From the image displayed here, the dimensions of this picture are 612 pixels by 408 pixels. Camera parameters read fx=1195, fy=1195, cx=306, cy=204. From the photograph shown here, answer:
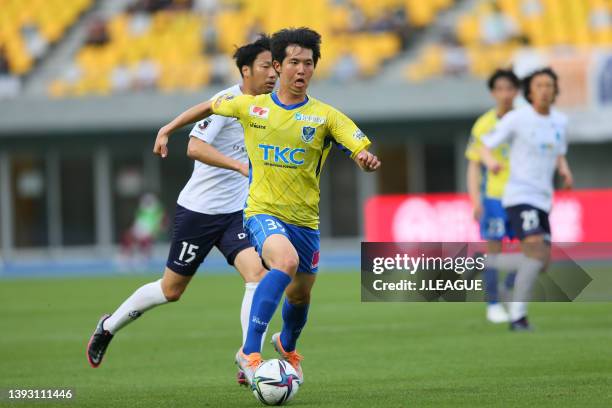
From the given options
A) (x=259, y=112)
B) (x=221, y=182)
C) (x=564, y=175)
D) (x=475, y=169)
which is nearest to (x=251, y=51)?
(x=221, y=182)

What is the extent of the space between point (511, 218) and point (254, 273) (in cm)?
388

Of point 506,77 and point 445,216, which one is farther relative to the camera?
point 445,216

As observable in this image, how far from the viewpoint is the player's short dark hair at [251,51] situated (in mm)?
8445

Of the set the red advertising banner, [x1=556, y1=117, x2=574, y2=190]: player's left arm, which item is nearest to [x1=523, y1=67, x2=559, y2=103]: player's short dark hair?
[x1=556, y1=117, x2=574, y2=190]: player's left arm

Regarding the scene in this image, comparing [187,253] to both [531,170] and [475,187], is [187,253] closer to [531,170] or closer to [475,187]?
[531,170]

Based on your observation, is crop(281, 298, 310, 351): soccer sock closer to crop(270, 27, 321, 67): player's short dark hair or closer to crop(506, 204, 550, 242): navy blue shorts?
crop(270, 27, 321, 67): player's short dark hair

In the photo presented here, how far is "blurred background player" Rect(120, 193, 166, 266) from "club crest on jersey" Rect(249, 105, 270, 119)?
23005 mm

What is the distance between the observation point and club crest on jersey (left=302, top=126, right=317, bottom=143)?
23.8 ft

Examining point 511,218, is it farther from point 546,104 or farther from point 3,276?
point 3,276

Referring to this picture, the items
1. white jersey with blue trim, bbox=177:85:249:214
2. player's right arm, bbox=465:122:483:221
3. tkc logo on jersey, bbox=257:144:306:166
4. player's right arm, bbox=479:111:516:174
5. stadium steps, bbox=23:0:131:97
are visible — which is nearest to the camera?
tkc logo on jersey, bbox=257:144:306:166

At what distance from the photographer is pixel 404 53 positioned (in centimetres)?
3150

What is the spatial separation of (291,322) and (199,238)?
1228mm

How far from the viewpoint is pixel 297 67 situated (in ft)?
23.7

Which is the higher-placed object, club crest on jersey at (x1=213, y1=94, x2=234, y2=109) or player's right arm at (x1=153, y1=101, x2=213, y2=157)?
club crest on jersey at (x1=213, y1=94, x2=234, y2=109)
